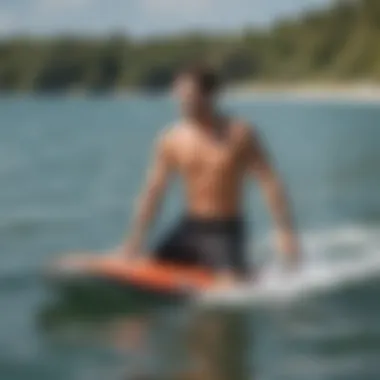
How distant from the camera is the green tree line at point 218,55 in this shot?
133 centimetres

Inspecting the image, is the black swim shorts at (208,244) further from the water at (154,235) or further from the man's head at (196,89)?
the man's head at (196,89)

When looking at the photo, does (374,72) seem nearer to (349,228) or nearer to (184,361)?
(349,228)

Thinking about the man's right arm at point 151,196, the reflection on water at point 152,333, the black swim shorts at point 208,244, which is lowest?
the reflection on water at point 152,333

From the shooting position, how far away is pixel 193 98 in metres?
1.29

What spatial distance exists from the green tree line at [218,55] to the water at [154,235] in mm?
36

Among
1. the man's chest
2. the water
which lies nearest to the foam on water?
the water

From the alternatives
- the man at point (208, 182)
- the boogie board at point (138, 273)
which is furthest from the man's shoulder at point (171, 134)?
the boogie board at point (138, 273)

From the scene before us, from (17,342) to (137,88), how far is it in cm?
32

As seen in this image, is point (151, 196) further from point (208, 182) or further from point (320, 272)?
point (320, 272)

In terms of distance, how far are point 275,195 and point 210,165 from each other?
0.26ft

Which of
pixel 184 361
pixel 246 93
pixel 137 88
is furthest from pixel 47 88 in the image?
pixel 184 361

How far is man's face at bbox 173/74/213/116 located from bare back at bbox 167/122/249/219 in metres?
0.02

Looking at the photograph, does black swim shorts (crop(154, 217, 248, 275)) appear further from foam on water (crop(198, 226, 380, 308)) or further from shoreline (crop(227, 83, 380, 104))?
shoreline (crop(227, 83, 380, 104))

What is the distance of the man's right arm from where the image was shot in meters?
1.30
